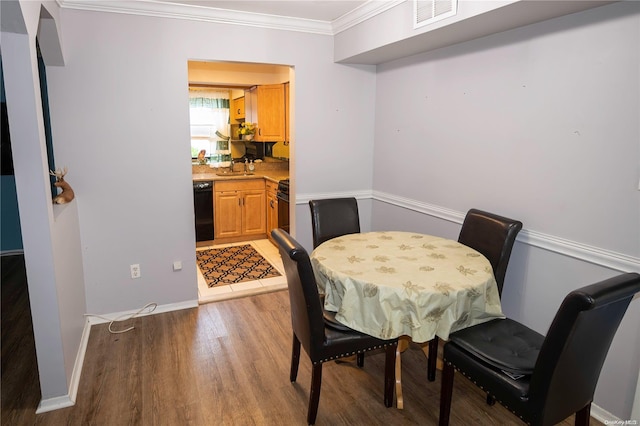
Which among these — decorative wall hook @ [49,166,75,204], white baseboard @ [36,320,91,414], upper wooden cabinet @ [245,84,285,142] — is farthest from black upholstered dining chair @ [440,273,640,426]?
upper wooden cabinet @ [245,84,285,142]

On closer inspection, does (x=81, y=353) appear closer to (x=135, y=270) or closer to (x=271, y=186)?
(x=135, y=270)

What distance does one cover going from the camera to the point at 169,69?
3.22m

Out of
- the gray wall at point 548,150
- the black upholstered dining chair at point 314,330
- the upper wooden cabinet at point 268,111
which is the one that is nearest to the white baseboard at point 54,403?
the black upholstered dining chair at point 314,330

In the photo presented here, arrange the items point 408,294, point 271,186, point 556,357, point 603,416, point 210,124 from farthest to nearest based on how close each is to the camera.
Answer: point 210,124, point 271,186, point 603,416, point 408,294, point 556,357

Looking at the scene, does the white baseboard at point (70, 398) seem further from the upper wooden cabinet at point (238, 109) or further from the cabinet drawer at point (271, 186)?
the upper wooden cabinet at point (238, 109)

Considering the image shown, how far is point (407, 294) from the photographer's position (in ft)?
6.45

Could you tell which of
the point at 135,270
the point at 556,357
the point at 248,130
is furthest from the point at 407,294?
the point at 248,130

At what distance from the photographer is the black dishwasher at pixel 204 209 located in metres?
5.17

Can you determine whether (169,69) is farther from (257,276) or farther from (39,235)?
(257,276)

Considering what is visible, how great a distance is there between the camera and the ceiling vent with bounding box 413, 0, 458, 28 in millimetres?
2391

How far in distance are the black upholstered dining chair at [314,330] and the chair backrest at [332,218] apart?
3.18 feet

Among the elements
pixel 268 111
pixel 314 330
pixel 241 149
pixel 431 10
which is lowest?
pixel 314 330

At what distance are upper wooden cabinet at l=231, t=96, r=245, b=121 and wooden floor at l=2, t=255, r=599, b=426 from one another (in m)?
3.61

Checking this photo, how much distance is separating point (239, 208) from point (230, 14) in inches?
104
